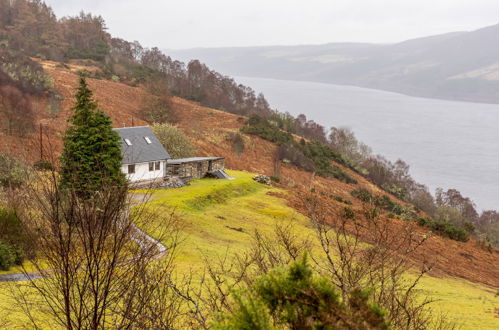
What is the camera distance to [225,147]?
81312mm

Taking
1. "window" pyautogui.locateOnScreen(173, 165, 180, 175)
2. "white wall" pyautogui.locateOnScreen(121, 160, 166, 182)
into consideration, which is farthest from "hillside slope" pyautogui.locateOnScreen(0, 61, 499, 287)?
"window" pyautogui.locateOnScreen(173, 165, 180, 175)

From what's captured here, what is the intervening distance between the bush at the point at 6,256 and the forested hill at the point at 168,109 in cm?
2586

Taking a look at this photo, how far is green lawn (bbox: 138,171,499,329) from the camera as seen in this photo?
79.9 feet

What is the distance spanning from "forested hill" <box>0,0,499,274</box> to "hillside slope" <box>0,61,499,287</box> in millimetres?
378

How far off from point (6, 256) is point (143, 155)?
2408cm

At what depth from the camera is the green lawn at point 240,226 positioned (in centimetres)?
2436

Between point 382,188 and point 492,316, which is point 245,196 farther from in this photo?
point 382,188

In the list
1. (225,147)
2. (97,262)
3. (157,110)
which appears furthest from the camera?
(157,110)

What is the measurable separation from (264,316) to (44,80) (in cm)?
8530

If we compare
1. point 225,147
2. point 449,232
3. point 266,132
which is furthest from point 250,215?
point 266,132

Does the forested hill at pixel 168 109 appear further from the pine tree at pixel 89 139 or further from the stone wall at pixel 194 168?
the pine tree at pixel 89 139

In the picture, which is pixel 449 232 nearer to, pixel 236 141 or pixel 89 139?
pixel 89 139

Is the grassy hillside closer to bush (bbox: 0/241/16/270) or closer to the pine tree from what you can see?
the pine tree

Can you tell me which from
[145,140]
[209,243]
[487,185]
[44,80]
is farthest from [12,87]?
[487,185]
